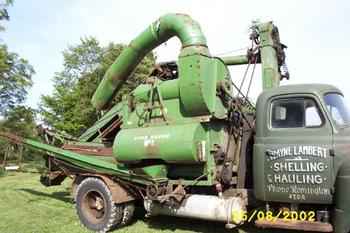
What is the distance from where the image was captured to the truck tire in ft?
28.2

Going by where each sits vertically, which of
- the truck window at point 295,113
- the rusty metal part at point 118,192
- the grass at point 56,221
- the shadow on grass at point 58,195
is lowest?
the grass at point 56,221

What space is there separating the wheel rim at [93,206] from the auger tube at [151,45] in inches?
99.1

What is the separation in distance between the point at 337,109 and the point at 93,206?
509 centimetres

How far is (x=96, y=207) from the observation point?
909cm

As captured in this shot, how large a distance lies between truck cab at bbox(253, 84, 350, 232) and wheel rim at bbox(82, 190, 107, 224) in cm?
340

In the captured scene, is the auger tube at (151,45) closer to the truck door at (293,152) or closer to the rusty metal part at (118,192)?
the truck door at (293,152)

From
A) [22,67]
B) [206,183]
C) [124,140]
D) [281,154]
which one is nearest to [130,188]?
[124,140]

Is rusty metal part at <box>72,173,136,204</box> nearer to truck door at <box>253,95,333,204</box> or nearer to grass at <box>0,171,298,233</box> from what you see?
grass at <box>0,171,298,233</box>

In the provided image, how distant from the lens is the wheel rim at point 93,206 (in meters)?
8.98

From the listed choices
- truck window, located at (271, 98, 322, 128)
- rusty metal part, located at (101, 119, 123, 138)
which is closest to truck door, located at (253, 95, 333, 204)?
truck window, located at (271, 98, 322, 128)

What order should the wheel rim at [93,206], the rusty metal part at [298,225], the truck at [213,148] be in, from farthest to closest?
1. the wheel rim at [93,206]
2. the truck at [213,148]
3. the rusty metal part at [298,225]
